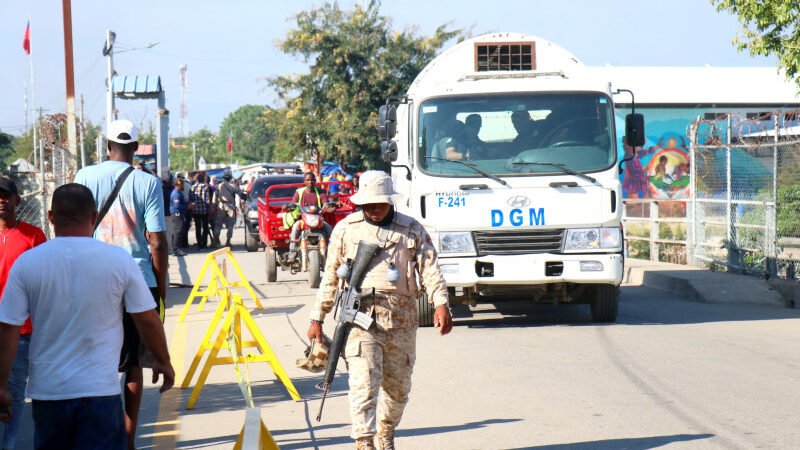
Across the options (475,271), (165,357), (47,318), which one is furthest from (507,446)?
(475,271)

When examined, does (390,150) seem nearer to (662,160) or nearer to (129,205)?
(129,205)

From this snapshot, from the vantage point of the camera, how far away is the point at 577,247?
1178 centimetres

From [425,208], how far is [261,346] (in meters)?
3.79

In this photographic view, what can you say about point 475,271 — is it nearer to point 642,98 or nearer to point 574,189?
point 574,189

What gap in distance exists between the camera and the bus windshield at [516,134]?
12.0m

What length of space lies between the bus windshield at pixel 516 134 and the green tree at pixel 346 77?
24.3 m

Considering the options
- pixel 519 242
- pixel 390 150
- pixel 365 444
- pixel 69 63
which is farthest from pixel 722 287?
pixel 69 63

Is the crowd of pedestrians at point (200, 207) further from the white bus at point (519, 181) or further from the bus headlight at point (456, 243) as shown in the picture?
the bus headlight at point (456, 243)

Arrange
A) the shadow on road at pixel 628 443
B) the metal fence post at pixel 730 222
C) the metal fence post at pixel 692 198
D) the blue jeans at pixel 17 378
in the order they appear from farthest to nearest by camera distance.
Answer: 1. the metal fence post at pixel 692 198
2. the metal fence post at pixel 730 222
3. the shadow on road at pixel 628 443
4. the blue jeans at pixel 17 378

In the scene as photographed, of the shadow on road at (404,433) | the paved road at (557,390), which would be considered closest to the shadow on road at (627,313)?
the paved road at (557,390)

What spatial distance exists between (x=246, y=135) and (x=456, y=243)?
138168 mm

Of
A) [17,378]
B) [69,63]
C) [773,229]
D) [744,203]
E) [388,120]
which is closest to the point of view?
[17,378]

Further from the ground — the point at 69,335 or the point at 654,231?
the point at 69,335

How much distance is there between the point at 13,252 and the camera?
5980mm
